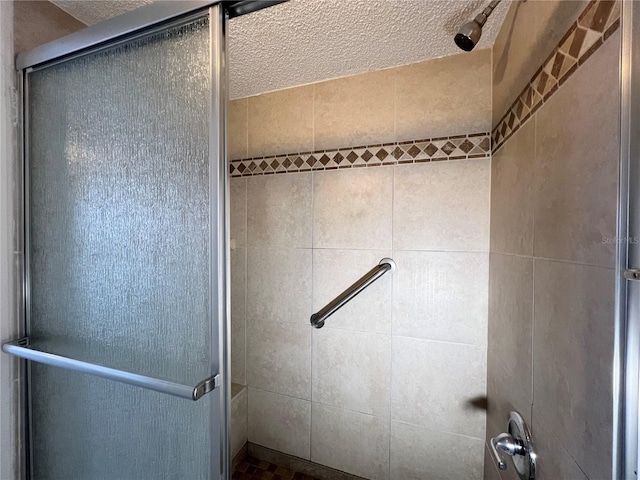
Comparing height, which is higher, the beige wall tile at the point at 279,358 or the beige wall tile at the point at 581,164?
the beige wall tile at the point at 581,164

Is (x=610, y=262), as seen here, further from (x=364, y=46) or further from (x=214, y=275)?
(x=364, y=46)

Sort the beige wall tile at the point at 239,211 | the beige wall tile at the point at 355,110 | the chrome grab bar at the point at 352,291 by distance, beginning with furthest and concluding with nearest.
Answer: the beige wall tile at the point at 239,211, the beige wall tile at the point at 355,110, the chrome grab bar at the point at 352,291

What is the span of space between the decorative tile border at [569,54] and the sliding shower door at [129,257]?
0.64 metres

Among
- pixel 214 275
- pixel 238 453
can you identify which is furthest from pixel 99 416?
pixel 238 453

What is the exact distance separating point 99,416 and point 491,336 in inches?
49.3

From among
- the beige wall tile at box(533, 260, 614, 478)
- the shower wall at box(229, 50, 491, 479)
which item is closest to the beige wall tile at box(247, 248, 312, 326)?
the shower wall at box(229, 50, 491, 479)

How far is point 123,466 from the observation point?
1.97ft

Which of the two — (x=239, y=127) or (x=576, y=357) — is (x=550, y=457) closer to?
(x=576, y=357)

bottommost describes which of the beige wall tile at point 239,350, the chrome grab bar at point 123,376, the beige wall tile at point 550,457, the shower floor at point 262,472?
the shower floor at point 262,472

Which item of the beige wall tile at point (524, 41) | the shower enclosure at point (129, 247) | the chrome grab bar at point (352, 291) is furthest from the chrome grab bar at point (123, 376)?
the beige wall tile at point (524, 41)

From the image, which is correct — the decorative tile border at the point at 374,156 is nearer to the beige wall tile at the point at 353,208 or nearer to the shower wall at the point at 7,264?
the beige wall tile at the point at 353,208

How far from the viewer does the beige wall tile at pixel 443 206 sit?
3.14 ft

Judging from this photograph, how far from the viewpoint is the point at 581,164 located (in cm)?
43

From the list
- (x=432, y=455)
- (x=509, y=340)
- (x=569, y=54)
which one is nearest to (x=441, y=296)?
(x=509, y=340)
